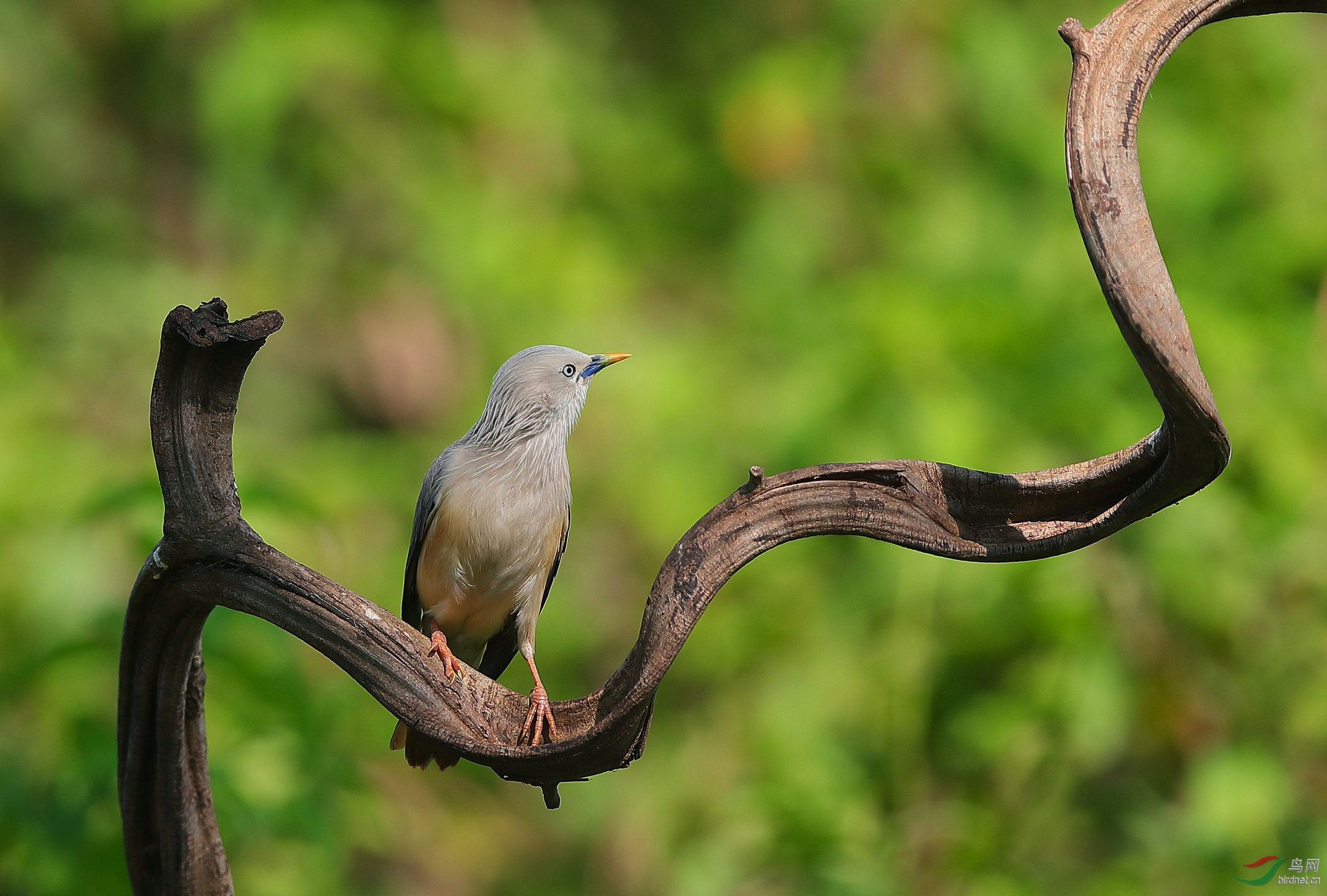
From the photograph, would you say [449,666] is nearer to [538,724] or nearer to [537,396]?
[538,724]

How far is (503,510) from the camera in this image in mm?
2955

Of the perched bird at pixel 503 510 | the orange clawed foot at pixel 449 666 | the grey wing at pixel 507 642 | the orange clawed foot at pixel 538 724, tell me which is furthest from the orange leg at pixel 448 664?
the grey wing at pixel 507 642

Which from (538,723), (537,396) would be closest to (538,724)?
(538,723)

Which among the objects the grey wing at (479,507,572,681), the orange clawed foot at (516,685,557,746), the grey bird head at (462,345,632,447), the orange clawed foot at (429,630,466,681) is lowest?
the orange clawed foot at (516,685,557,746)

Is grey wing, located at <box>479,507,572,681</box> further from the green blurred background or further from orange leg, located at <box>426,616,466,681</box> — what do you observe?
orange leg, located at <box>426,616,466,681</box>

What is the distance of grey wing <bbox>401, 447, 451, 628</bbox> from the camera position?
3.06m

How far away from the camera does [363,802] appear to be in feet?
12.6

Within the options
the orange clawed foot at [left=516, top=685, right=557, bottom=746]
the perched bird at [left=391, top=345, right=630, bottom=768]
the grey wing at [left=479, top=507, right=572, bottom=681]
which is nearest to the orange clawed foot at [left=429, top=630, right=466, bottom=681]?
the orange clawed foot at [left=516, top=685, right=557, bottom=746]

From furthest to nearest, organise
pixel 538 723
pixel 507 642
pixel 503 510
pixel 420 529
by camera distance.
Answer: pixel 507 642 < pixel 420 529 < pixel 503 510 < pixel 538 723

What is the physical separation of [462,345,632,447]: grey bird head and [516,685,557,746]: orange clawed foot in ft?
3.35

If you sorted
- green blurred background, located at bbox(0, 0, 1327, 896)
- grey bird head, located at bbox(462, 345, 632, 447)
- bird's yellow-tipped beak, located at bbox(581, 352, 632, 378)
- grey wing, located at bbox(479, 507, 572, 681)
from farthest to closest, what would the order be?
green blurred background, located at bbox(0, 0, 1327, 896)
grey wing, located at bbox(479, 507, 572, 681)
grey bird head, located at bbox(462, 345, 632, 447)
bird's yellow-tipped beak, located at bbox(581, 352, 632, 378)

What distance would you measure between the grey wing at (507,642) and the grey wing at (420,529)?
248 millimetres

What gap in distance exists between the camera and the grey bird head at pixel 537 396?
279 cm

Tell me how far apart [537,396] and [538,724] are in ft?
3.58
